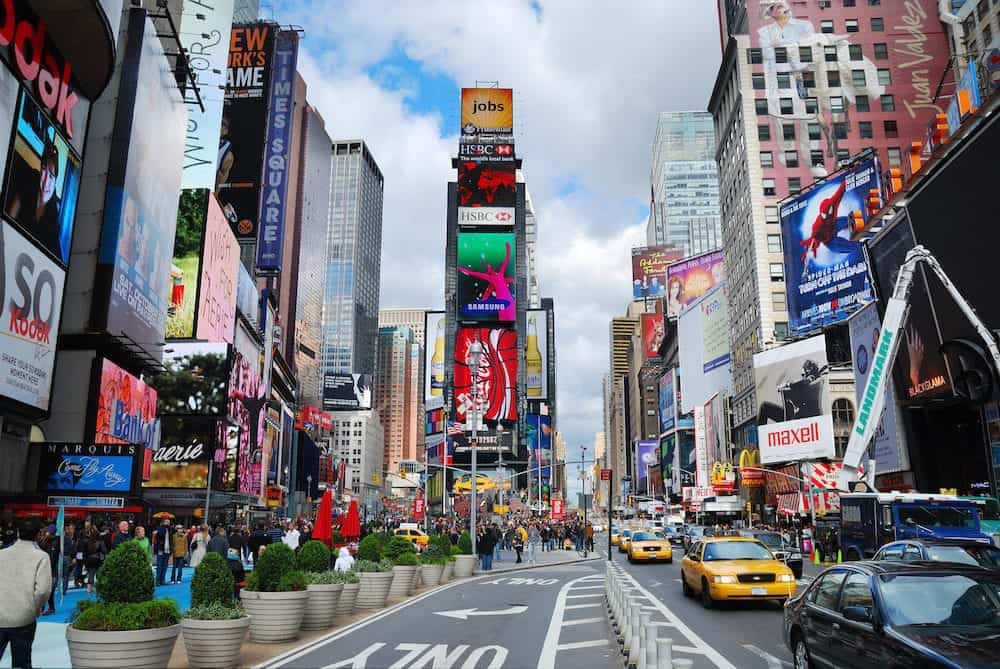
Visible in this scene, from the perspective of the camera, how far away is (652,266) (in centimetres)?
19038

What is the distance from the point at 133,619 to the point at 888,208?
3746 centimetres

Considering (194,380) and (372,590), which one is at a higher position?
(194,380)

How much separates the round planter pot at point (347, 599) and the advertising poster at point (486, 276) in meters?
100

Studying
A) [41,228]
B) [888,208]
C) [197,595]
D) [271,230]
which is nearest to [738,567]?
[197,595]

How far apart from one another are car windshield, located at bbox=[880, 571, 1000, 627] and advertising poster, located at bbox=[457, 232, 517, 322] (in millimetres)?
108083

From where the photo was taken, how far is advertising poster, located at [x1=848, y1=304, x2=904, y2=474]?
4398 centimetres

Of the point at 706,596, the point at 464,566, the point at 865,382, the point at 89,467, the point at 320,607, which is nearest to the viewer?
the point at 320,607

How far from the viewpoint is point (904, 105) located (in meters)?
80.5

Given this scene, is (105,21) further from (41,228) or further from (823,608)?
(823,608)

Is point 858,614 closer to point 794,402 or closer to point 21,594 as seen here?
point 21,594

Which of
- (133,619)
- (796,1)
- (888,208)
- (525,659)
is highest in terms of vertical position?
(796,1)

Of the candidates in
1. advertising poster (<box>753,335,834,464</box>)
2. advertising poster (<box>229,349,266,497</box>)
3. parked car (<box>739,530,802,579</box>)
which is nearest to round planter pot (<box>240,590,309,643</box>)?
parked car (<box>739,530,802,579</box>)

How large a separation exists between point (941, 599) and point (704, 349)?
103 metres

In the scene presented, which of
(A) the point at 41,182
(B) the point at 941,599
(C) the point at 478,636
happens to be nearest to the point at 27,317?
(A) the point at 41,182
